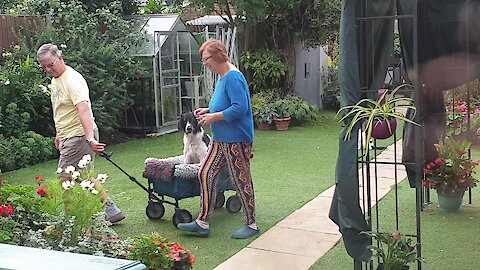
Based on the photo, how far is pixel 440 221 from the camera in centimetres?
600

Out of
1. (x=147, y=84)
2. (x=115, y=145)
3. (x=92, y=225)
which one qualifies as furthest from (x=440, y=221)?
(x=147, y=84)

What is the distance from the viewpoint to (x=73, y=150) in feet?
17.7

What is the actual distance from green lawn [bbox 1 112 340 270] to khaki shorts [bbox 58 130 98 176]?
0.81 metres

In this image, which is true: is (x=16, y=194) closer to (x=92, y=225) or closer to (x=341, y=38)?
(x=92, y=225)

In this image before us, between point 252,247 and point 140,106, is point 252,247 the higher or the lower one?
the lower one

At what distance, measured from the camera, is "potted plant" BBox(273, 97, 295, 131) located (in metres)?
12.5

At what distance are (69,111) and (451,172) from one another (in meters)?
3.63

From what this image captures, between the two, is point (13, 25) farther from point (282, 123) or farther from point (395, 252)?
point (395, 252)

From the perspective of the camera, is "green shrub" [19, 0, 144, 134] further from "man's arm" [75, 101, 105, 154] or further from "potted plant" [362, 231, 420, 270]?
"potted plant" [362, 231, 420, 270]

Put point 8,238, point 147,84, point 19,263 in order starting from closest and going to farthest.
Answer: point 19,263 < point 8,238 < point 147,84

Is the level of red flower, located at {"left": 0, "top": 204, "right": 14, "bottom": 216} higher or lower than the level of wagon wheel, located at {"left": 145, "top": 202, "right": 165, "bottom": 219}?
higher

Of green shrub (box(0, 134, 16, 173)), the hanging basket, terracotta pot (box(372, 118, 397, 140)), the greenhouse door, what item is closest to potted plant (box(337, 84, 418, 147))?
terracotta pot (box(372, 118, 397, 140))

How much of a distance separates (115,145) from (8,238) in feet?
→ 24.2

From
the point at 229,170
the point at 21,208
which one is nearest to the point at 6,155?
the point at 229,170
